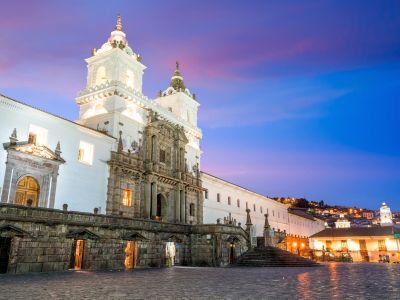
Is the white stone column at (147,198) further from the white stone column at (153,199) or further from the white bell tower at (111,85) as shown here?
the white bell tower at (111,85)

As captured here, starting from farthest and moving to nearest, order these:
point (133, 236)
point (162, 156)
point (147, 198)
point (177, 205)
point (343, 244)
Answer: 1. point (343, 244)
2. point (177, 205)
3. point (162, 156)
4. point (147, 198)
5. point (133, 236)

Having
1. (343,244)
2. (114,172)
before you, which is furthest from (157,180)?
(343,244)

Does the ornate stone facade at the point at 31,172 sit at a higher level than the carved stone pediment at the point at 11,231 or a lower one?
higher

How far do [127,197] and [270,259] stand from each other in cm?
1449

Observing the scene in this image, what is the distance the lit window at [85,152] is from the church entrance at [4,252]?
11.7 metres

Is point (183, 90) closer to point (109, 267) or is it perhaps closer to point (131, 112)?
point (131, 112)

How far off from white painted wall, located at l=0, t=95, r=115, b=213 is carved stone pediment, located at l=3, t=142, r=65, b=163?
0.60 metres

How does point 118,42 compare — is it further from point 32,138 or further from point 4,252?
point 4,252

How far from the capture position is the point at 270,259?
2978 centimetres

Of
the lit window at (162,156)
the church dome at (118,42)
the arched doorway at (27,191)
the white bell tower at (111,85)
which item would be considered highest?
the church dome at (118,42)

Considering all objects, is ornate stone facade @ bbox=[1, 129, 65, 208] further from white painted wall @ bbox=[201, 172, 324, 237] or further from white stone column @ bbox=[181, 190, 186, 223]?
white painted wall @ bbox=[201, 172, 324, 237]

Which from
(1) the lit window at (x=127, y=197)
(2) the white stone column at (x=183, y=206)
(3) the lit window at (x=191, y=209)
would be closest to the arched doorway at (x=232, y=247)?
(2) the white stone column at (x=183, y=206)

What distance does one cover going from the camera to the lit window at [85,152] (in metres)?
29.9

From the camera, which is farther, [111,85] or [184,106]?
[184,106]
